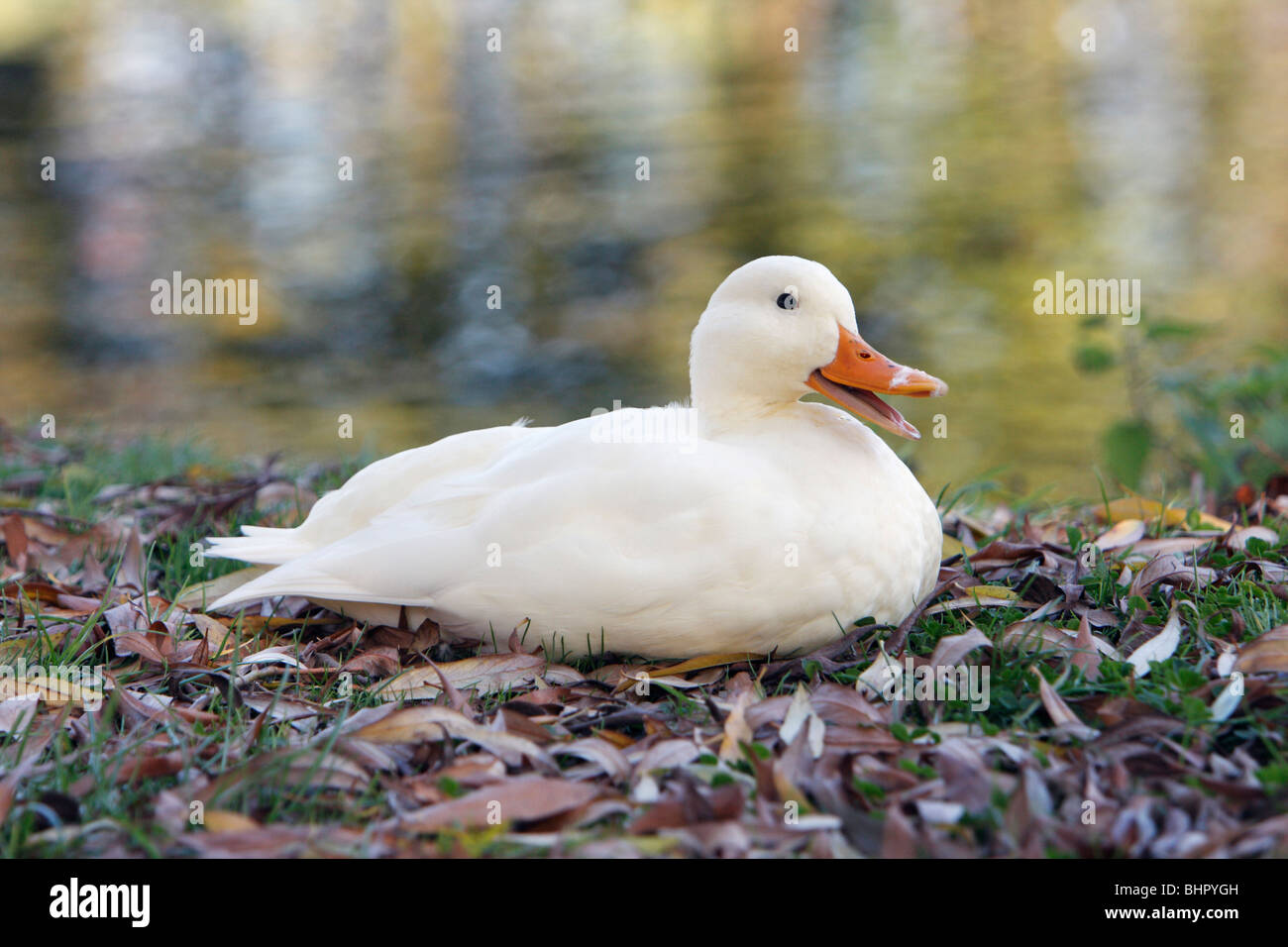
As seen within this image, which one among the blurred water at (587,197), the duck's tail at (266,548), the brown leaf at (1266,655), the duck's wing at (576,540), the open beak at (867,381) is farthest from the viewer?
the blurred water at (587,197)

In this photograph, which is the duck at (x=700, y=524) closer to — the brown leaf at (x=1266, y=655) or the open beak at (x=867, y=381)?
the open beak at (x=867, y=381)

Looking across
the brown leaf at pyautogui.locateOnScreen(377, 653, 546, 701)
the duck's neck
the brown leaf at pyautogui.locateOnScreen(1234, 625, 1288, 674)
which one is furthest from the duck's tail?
the brown leaf at pyautogui.locateOnScreen(1234, 625, 1288, 674)

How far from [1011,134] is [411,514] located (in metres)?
8.94

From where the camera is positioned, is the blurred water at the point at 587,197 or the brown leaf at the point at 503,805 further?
the blurred water at the point at 587,197

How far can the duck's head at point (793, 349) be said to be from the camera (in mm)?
2977

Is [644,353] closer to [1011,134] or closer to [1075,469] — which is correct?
[1075,469]

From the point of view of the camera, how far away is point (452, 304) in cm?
914

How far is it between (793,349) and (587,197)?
7.74m

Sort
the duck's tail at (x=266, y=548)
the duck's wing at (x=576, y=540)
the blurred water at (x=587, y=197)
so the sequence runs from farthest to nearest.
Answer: the blurred water at (x=587, y=197)
the duck's tail at (x=266, y=548)
the duck's wing at (x=576, y=540)

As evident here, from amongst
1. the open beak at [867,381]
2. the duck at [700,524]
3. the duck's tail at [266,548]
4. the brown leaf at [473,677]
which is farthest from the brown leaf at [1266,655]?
the duck's tail at [266,548]

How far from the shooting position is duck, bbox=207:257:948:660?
8.95 feet

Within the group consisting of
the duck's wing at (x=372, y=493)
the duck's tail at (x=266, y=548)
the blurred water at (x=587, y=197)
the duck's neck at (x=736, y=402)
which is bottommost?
the duck's tail at (x=266, y=548)

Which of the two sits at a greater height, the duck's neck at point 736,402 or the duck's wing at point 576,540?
the duck's neck at point 736,402

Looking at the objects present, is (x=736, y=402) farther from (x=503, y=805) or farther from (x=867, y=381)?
(x=503, y=805)
